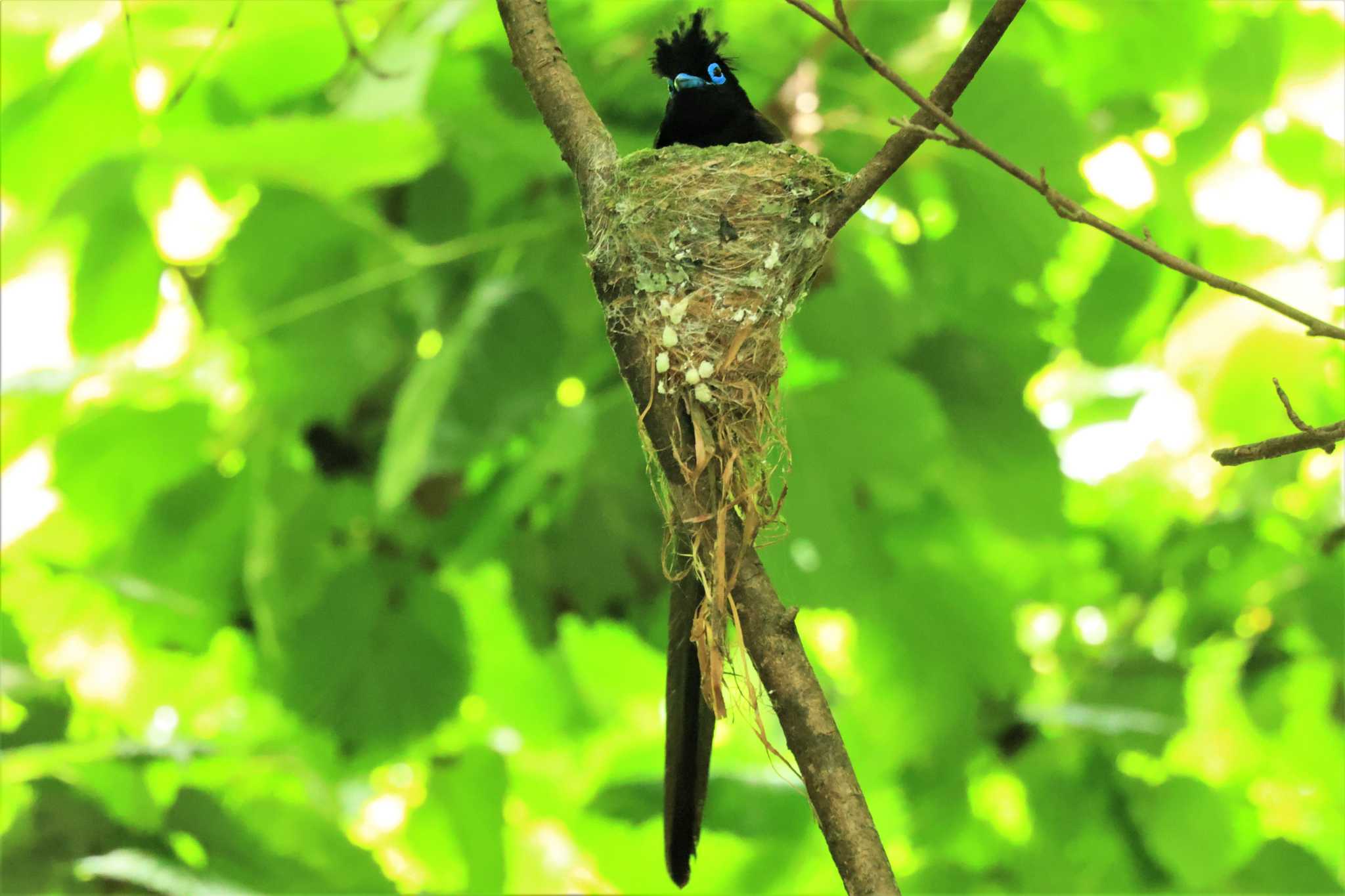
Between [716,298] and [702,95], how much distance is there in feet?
3.16

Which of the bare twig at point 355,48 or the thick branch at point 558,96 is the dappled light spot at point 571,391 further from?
the thick branch at point 558,96

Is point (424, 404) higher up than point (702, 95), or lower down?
lower down

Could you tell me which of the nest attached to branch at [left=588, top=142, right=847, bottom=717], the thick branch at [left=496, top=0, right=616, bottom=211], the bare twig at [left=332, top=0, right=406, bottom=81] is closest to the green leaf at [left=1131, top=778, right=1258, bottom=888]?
the nest attached to branch at [left=588, top=142, right=847, bottom=717]

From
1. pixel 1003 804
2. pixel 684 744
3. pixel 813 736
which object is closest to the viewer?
pixel 813 736

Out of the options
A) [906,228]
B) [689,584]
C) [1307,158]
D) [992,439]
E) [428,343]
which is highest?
[906,228]

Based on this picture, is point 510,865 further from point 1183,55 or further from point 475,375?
point 1183,55

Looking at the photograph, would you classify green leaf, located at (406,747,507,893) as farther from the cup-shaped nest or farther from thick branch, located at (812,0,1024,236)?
thick branch, located at (812,0,1024,236)

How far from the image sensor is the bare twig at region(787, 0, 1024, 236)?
1.63m

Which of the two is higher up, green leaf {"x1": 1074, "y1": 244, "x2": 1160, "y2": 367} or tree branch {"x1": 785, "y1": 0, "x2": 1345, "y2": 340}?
green leaf {"x1": 1074, "y1": 244, "x2": 1160, "y2": 367}

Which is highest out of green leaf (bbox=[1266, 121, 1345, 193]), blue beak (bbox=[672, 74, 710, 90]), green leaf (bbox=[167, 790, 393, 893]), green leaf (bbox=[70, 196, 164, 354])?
green leaf (bbox=[1266, 121, 1345, 193])

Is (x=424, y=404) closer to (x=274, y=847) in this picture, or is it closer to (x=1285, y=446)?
(x=274, y=847)

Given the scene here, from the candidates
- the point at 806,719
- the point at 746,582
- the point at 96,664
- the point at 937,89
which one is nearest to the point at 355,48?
the point at 937,89

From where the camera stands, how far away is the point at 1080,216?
5.17 feet

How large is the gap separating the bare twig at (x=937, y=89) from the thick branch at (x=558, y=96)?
43 centimetres
